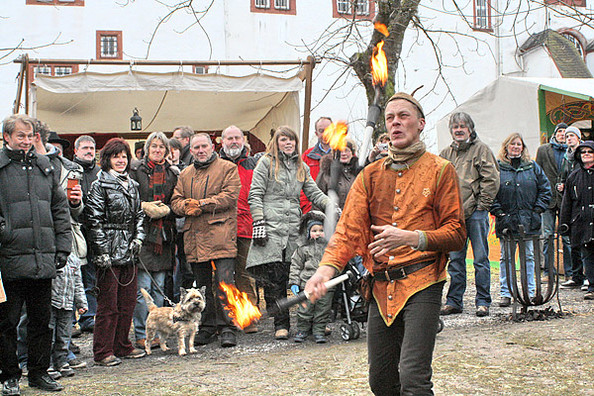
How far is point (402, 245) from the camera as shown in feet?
11.6

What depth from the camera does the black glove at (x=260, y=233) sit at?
7.23m

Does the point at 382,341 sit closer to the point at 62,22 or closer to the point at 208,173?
the point at 208,173

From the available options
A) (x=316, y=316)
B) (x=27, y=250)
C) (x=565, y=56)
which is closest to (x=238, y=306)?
(x=316, y=316)

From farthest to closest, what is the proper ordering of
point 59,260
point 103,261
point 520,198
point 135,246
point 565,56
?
point 565,56, point 520,198, point 135,246, point 103,261, point 59,260

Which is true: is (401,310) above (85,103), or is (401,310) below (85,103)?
below

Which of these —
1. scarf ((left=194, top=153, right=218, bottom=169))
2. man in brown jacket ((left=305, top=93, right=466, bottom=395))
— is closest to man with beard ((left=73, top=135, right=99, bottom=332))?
scarf ((left=194, top=153, right=218, bottom=169))

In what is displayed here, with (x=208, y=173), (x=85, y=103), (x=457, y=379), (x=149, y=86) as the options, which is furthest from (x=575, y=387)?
(x=85, y=103)

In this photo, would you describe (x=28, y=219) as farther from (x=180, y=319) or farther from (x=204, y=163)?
(x=204, y=163)

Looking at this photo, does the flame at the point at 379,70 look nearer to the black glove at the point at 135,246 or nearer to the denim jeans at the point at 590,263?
the black glove at the point at 135,246

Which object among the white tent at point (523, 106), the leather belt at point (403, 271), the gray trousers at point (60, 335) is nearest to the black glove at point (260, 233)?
the gray trousers at point (60, 335)

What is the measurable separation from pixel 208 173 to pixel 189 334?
5.46 feet

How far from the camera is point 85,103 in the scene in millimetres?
12117

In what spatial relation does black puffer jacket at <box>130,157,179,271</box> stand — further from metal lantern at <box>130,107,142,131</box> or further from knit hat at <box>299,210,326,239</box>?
metal lantern at <box>130,107,142,131</box>

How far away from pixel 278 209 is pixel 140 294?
5.51 feet
